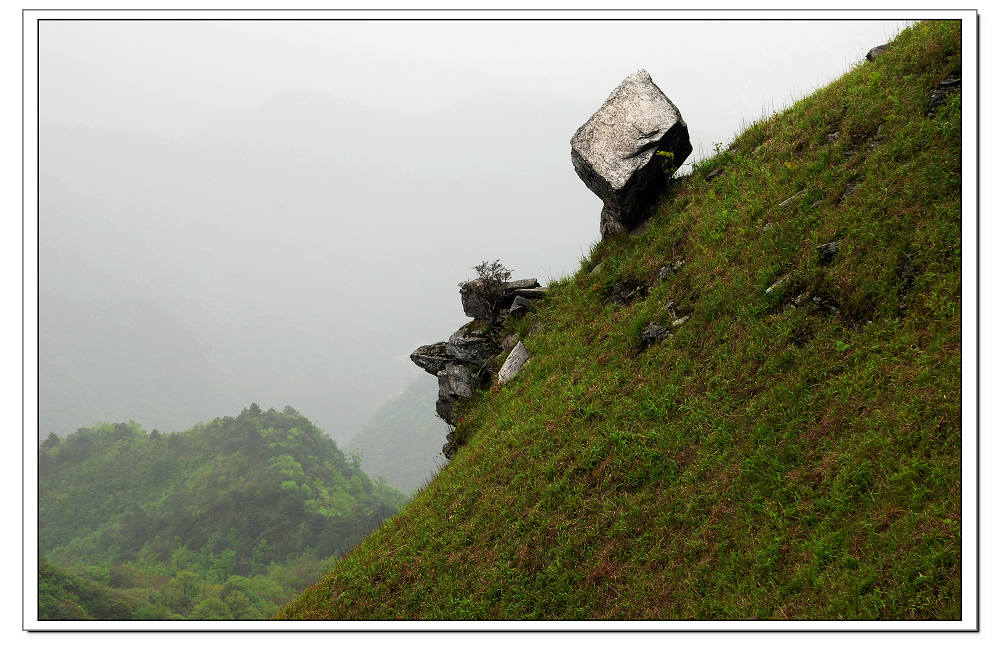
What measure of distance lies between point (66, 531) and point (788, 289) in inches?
4012

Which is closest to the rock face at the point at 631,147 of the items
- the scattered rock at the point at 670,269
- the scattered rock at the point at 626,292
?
the scattered rock at the point at 626,292

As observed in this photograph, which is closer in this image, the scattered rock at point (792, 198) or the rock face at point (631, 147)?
the scattered rock at point (792, 198)

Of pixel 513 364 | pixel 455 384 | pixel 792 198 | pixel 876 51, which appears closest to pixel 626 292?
pixel 513 364

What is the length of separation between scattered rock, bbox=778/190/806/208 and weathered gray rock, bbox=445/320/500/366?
8023mm

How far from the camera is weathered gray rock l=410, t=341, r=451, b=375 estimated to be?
17719 mm

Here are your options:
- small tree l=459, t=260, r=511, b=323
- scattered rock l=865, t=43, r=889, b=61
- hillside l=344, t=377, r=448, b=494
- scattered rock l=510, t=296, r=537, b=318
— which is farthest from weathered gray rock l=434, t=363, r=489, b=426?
hillside l=344, t=377, r=448, b=494

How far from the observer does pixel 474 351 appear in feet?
56.4

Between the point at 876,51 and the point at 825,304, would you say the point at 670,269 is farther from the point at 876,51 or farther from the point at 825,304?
the point at 876,51

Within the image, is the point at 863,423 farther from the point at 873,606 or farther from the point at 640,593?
the point at 640,593

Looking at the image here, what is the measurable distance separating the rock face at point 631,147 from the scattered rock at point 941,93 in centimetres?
521

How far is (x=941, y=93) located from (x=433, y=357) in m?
13.3

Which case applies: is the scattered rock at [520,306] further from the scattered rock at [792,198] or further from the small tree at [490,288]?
the scattered rock at [792,198]

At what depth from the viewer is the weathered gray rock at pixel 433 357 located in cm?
1772
